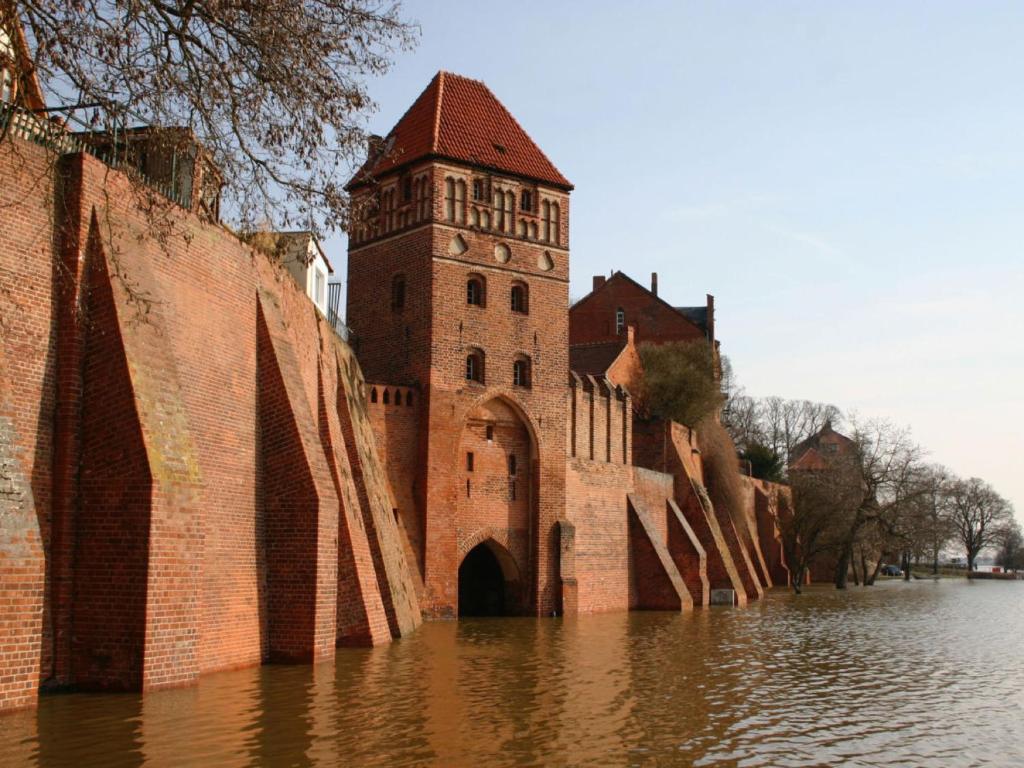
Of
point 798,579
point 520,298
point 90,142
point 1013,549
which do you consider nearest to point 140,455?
point 90,142

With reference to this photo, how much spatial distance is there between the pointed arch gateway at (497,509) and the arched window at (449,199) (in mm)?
5187

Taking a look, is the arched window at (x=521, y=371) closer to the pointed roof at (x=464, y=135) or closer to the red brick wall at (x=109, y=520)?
the pointed roof at (x=464, y=135)

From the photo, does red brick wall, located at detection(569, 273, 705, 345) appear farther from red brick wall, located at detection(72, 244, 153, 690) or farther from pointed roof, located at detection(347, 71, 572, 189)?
red brick wall, located at detection(72, 244, 153, 690)

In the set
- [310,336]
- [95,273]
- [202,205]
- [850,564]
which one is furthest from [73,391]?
[850,564]

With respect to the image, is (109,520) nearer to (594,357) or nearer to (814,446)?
(594,357)

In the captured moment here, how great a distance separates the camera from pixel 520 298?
105 ft

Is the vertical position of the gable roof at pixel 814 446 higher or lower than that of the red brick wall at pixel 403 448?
higher

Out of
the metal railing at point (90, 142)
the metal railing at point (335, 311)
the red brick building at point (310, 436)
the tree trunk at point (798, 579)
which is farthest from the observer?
the tree trunk at point (798, 579)

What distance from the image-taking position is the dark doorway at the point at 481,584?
31031mm

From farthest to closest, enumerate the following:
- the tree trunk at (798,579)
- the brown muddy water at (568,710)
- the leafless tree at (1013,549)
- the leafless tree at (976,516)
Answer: the leafless tree at (1013,549) < the leafless tree at (976,516) < the tree trunk at (798,579) < the brown muddy water at (568,710)

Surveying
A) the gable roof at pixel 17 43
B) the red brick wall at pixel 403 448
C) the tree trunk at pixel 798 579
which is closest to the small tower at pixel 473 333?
the red brick wall at pixel 403 448

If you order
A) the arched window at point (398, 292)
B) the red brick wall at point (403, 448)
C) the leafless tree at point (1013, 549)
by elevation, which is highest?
the arched window at point (398, 292)

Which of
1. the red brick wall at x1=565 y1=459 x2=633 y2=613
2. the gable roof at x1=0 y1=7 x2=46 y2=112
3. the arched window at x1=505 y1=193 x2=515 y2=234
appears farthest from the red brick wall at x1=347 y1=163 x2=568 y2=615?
the gable roof at x1=0 y1=7 x2=46 y2=112

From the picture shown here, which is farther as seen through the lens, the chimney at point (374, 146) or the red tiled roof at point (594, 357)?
the red tiled roof at point (594, 357)
